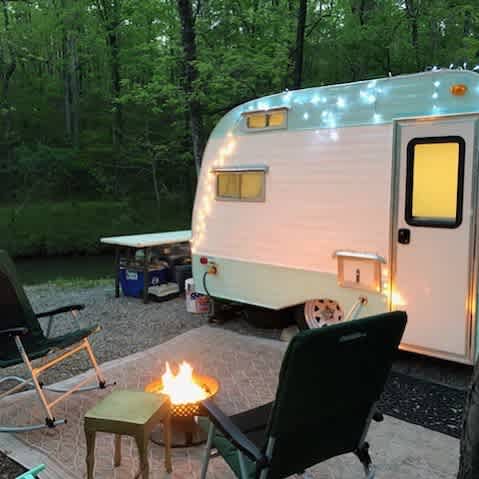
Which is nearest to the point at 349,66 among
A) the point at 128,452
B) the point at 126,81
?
the point at 126,81

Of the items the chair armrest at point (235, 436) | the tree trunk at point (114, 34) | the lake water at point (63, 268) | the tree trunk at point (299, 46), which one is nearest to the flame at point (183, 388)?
the chair armrest at point (235, 436)

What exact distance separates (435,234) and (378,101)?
1.31 meters

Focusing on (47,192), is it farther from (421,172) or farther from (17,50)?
(421,172)

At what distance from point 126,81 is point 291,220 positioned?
23.6ft

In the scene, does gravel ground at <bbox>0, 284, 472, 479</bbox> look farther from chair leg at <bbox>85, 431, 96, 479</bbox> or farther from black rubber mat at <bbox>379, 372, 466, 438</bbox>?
chair leg at <bbox>85, 431, 96, 479</bbox>

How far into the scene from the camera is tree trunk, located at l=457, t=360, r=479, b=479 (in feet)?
5.55

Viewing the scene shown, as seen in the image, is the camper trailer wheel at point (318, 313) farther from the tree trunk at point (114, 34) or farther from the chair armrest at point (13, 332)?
the tree trunk at point (114, 34)

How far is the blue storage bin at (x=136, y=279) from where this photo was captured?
739 cm

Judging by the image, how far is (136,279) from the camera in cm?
743

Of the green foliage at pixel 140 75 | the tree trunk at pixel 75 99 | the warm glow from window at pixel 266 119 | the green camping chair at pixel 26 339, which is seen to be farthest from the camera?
the tree trunk at pixel 75 99

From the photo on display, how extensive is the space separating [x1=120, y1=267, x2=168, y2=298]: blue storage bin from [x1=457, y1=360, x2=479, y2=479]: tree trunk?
5.94 metres

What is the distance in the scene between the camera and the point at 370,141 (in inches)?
183

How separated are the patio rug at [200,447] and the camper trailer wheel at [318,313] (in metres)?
0.70

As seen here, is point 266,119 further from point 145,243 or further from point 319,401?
point 319,401
